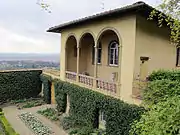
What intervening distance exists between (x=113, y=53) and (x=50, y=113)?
7.47m

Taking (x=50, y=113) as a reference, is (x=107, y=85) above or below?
above

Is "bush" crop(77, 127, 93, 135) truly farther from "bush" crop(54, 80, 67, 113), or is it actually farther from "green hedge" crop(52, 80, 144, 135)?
"bush" crop(54, 80, 67, 113)

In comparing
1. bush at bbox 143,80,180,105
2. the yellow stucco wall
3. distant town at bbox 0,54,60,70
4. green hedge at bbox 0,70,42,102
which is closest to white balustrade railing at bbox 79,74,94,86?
the yellow stucco wall

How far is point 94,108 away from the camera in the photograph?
1240cm

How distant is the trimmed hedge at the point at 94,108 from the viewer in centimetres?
985

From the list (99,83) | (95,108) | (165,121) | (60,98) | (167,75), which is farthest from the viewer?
(60,98)

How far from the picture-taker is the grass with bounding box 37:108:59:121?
1562 centimetres

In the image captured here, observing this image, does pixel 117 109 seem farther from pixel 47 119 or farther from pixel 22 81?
pixel 22 81

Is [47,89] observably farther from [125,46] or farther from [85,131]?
[125,46]

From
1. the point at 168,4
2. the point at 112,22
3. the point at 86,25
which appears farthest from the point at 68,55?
the point at 168,4

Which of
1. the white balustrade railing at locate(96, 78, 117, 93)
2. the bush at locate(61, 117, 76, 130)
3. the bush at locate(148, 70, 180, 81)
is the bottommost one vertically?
the bush at locate(61, 117, 76, 130)

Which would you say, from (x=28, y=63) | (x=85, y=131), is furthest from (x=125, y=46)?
(x=28, y=63)

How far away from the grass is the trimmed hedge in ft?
2.07

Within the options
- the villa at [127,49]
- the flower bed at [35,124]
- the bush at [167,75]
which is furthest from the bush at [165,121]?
the flower bed at [35,124]
